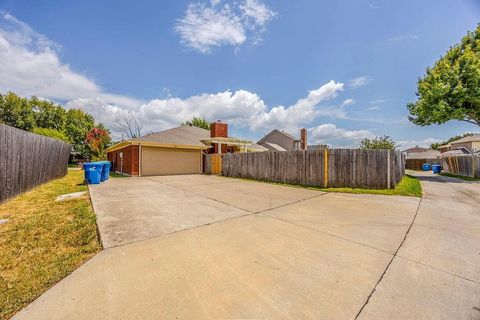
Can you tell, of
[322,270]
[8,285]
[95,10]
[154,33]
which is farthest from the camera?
[154,33]

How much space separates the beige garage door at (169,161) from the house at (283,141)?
17.1 m

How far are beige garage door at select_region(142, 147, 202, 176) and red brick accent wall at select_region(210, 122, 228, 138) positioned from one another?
2.85 m

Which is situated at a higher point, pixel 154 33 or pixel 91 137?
pixel 154 33

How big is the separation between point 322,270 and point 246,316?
1.22 m

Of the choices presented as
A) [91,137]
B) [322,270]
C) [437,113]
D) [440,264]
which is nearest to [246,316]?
[322,270]

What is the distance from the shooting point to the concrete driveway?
1928 mm

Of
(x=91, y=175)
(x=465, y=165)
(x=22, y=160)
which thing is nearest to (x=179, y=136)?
(x=91, y=175)

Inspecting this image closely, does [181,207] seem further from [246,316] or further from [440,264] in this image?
[440,264]

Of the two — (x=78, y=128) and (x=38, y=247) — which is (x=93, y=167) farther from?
(x=78, y=128)

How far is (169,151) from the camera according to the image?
1706 cm

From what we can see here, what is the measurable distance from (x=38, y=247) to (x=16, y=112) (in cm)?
4143

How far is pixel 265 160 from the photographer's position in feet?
41.0

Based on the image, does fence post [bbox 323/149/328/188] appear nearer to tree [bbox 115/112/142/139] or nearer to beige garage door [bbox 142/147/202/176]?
beige garage door [bbox 142/147/202/176]

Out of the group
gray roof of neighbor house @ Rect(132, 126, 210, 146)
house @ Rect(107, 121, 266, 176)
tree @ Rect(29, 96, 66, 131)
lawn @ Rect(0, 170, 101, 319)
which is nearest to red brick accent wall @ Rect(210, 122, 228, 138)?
house @ Rect(107, 121, 266, 176)
